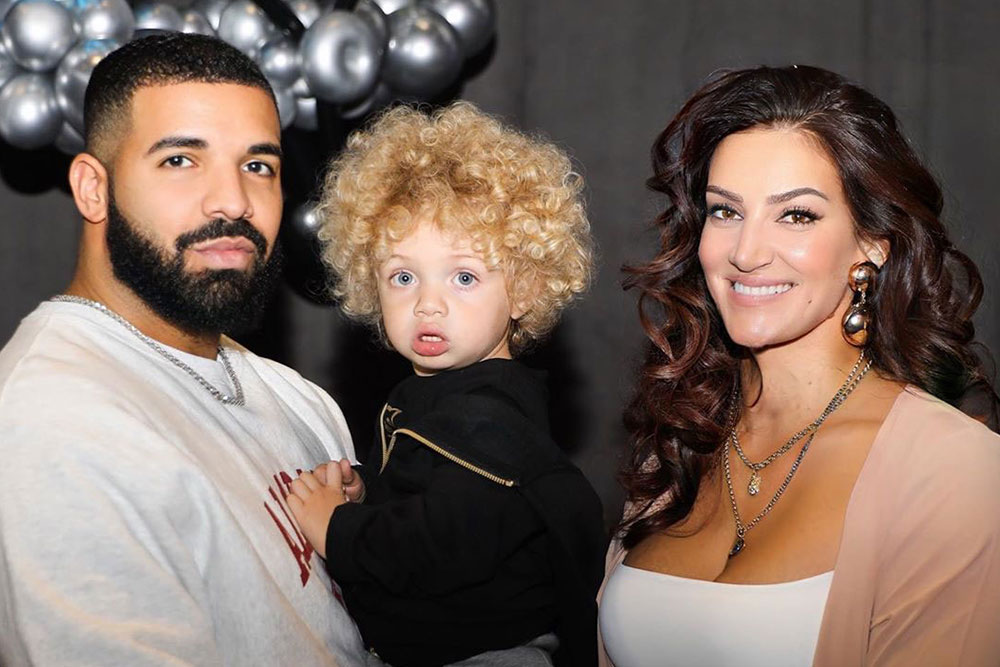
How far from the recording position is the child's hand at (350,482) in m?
2.34

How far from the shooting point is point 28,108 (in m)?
3.18

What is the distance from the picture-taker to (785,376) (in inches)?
94.3

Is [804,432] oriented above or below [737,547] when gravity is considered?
above

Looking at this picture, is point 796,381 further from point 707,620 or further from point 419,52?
point 419,52

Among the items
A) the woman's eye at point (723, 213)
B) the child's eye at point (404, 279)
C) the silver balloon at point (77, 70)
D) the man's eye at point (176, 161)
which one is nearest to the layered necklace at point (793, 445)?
the woman's eye at point (723, 213)

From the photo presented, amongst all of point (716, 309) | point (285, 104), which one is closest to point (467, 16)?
point (285, 104)

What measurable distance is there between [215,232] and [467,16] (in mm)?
1504

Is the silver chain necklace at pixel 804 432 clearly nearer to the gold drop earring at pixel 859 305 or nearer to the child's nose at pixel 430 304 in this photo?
the gold drop earring at pixel 859 305

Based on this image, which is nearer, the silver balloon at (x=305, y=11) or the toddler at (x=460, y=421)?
the toddler at (x=460, y=421)

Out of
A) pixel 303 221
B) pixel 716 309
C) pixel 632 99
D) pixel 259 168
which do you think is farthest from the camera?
pixel 632 99

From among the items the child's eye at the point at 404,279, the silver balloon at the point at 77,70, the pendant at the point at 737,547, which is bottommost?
the pendant at the point at 737,547

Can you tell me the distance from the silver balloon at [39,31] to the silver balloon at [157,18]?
176mm

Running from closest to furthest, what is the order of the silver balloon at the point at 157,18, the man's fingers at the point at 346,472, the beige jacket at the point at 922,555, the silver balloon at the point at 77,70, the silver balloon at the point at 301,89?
the beige jacket at the point at 922,555 → the man's fingers at the point at 346,472 → the silver balloon at the point at 77,70 → the silver balloon at the point at 157,18 → the silver balloon at the point at 301,89

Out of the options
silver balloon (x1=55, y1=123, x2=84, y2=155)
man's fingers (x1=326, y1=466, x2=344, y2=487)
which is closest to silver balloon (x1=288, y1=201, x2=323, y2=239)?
silver balloon (x1=55, y1=123, x2=84, y2=155)
